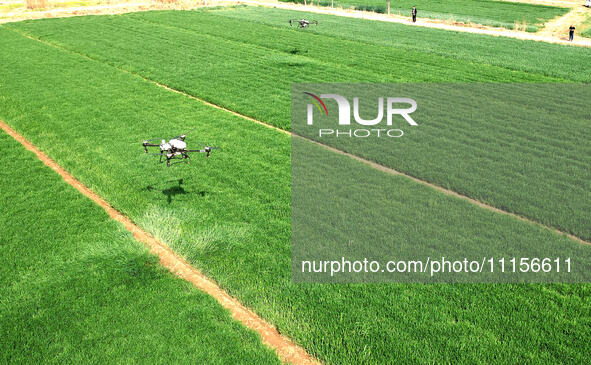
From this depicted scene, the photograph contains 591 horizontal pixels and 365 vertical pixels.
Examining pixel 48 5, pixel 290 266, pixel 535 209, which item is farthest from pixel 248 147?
pixel 48 5

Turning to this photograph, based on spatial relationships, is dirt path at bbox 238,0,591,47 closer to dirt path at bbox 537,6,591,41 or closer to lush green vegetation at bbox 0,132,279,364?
dirt path at bbox 537,6,591,41

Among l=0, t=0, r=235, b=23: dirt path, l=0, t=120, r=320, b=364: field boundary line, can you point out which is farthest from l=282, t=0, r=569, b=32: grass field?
l=0, t=120, r=320, b=364: field boundary line

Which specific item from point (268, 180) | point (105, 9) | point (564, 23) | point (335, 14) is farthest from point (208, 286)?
point (105, 9)

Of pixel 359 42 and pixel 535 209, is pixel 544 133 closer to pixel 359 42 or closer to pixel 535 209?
pixel 535 209

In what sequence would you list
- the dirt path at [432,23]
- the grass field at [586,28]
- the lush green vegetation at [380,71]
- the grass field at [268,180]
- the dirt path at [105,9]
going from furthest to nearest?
the dirt path at [105,9]
the grass field at [586,28]
the dirt path at [432,23]
the lush green vegetation at [380,71]
the grass field at [268,180]

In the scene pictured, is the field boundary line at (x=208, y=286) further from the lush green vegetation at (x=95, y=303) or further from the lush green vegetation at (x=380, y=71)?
the lush green vegetation at (x=380, y=71)

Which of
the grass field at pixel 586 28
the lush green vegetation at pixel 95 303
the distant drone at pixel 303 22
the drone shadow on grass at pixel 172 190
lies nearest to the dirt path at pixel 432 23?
the grass field at pixel 586 28
